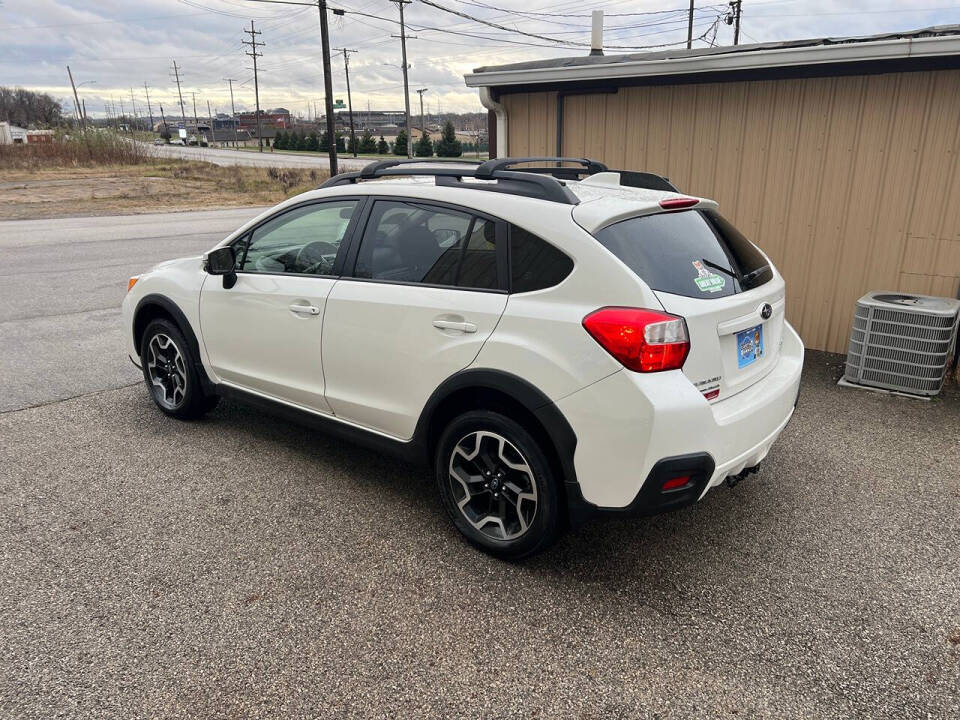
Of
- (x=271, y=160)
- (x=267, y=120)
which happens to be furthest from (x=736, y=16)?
(x=267, y=120)

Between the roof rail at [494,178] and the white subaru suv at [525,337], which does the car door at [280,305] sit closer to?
the white subaru suv at [525,337]

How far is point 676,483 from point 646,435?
0.26 m

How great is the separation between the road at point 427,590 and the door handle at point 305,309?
96 centimetres

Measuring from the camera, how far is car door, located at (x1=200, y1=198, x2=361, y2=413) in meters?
3.70

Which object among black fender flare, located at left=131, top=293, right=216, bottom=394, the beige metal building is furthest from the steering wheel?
the beige metal building

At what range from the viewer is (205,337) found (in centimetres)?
435

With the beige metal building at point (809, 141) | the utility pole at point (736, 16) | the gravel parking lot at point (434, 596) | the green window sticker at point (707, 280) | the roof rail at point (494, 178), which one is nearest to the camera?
the gravel parking lot at point (434, 596)

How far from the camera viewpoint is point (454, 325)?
120 inches

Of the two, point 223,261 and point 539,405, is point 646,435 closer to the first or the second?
point 539,405

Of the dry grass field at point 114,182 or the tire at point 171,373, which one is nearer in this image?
the tire at point 171,373

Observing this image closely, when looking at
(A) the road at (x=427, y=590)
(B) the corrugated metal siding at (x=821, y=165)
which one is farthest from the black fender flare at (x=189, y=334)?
(B) the corrugated metal siding at (x=821, y=165)

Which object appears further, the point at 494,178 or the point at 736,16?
the point at 736,16

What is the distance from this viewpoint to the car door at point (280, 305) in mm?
3703

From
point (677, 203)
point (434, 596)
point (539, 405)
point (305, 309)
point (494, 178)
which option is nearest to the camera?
point (539, 405)
